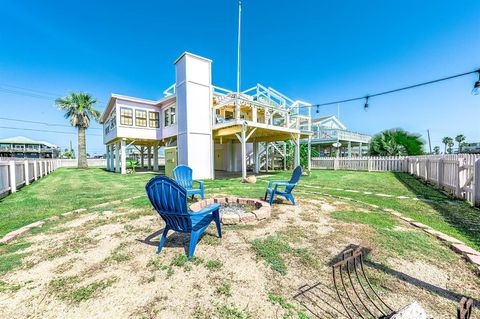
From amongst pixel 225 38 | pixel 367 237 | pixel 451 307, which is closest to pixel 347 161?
pixel 225 38

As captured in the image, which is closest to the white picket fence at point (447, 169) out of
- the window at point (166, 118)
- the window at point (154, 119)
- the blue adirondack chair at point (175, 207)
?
the blue adirondack chair at point (175, 207)

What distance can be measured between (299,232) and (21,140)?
6634 cm

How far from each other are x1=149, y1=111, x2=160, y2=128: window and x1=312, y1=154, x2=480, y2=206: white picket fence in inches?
691

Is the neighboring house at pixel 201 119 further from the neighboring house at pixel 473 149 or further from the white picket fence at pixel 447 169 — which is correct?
the neighboring house at pixel 473 149

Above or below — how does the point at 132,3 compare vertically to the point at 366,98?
above

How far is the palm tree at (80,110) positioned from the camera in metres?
22.1

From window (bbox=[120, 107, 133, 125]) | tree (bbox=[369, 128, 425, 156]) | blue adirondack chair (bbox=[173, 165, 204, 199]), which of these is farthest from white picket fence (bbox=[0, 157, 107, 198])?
tree (bbox=[369, 128, 425, 156])

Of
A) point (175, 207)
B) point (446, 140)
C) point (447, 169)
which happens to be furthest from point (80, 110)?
point (446, 140)

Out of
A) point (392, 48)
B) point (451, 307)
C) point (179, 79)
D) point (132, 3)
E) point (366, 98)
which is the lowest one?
point (451, 307)

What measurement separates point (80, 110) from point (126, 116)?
11.9 meters

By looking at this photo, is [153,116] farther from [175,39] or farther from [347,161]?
[347,161]

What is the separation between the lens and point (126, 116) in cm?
1527

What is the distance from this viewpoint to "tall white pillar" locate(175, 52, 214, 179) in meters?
11.7

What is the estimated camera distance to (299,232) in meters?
3.59
